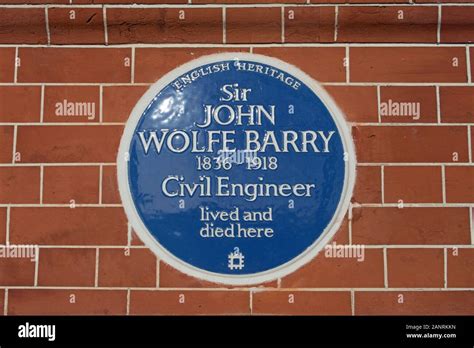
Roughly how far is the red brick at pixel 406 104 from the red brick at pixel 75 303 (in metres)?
1.08

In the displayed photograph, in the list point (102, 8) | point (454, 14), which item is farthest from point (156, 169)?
point (454, 14)

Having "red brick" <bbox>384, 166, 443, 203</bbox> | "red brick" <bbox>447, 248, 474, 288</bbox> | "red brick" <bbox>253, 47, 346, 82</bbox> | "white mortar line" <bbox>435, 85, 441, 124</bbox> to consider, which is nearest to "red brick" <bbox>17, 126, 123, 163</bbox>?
"red brick" <bbox>253, 47, 346, 82</bbox>

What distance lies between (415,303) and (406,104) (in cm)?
67

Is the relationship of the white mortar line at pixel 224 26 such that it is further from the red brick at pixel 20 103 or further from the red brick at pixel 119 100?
the red brick at pixel 20 103

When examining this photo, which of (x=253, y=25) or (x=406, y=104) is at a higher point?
(x=253, y=25)

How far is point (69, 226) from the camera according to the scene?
89.4 inches

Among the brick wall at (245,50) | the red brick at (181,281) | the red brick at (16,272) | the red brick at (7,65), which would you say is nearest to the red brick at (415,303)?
the brick wall at (245,50)

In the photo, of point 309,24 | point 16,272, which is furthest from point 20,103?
point 309,24

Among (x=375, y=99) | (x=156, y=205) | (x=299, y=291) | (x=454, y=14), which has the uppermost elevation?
(x=454, y=14)

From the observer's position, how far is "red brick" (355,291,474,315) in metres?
2.23

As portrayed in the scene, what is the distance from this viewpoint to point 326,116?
2301mm

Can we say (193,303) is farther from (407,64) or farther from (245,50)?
(407,64)

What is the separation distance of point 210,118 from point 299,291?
0.65 m
